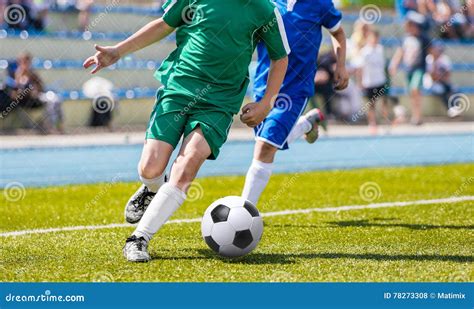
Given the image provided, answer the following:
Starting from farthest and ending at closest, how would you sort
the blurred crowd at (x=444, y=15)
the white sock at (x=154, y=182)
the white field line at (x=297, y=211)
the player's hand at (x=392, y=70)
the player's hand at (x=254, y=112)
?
the player's hand at (x=392, y=70) → the blurred crowd at (x=444, y=15) → the white field line at (x=297, y=211) → the white sock at (x=154, y=182) → the player's hand at (x=254, y=112)

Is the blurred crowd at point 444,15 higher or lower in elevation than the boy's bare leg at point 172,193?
lower

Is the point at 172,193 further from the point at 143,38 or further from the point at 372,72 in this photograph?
the point at 372,72

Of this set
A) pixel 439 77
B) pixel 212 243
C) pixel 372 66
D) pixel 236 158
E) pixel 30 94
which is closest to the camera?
pixel 212 243

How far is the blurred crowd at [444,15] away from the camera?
774 inches

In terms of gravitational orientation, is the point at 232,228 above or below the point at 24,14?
above
